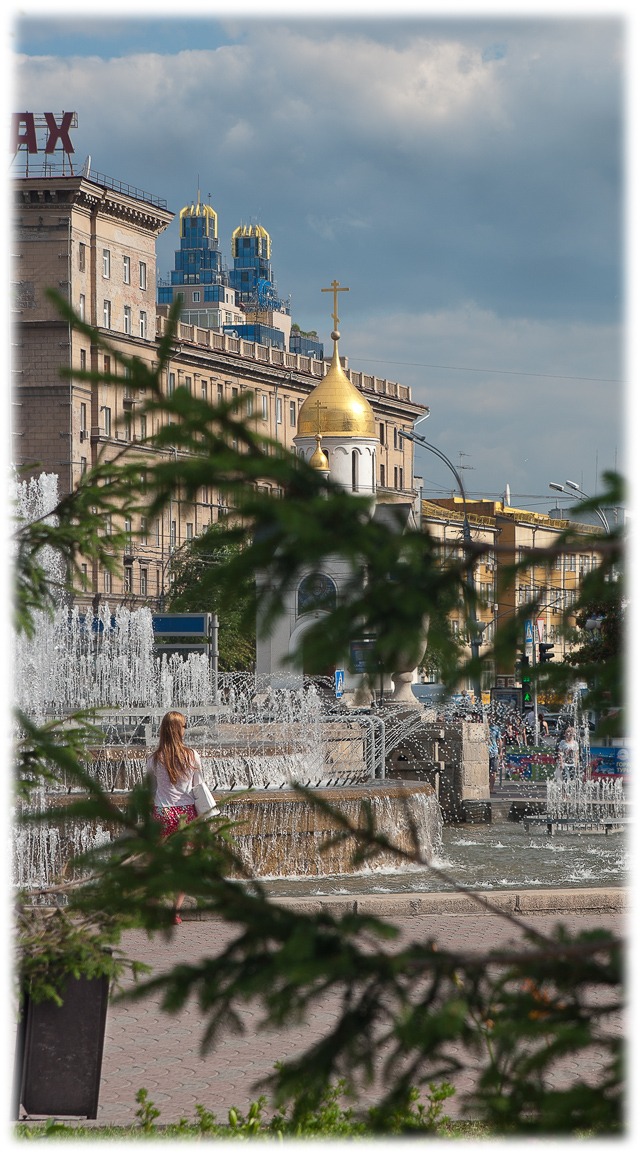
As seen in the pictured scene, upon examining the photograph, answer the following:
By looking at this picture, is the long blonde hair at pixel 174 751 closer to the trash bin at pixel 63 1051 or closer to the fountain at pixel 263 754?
the fountain at pixel 263 754

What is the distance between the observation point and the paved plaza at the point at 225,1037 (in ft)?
21.6

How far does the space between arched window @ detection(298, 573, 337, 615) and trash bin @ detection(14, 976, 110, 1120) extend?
→ 92.4 inches

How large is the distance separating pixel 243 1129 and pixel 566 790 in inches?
871

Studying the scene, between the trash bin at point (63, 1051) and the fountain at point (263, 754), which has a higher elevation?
the fountain at point (263, 754)

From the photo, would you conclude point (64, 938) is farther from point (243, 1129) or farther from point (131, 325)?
point (131, 325)

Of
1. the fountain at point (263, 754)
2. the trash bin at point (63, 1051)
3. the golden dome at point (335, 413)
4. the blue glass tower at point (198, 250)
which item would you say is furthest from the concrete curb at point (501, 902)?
the blue glass tower at point (198, 250)

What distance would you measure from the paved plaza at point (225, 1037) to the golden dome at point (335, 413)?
5155cm

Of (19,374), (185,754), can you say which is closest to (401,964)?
(185,754)

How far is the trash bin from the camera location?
17.7 ft

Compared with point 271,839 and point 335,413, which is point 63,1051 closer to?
point 271,839

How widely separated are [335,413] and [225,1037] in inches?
2198

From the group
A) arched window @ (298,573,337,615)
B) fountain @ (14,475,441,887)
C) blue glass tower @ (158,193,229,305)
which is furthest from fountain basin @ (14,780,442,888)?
blue glass tower @ (158,193,229,305)

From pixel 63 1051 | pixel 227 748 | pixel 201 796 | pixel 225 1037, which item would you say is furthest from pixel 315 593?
pixel 227 748

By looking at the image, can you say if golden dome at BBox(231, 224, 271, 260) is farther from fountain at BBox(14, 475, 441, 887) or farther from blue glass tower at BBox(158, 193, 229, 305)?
fountain at BBox(14, 475, 441, 887)
